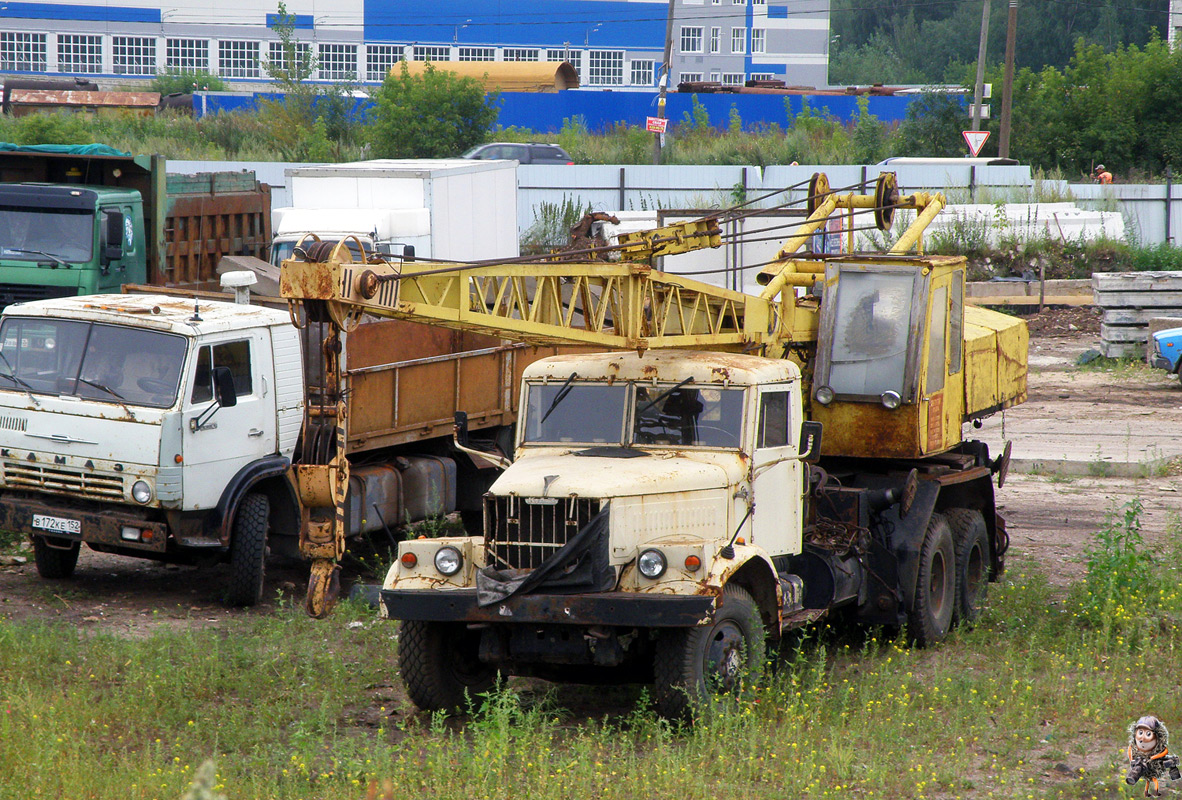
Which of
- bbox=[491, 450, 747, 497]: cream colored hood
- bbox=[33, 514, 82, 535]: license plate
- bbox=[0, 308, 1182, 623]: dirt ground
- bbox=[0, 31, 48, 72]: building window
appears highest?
bbox=[0, 31, 48, 72]: building window

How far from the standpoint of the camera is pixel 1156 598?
9852mm

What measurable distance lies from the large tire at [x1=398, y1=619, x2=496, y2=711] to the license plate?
3425mm

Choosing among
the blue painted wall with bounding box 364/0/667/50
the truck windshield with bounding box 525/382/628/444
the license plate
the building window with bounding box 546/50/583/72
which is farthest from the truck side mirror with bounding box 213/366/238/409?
the building window with bounding box 546/50/583/72

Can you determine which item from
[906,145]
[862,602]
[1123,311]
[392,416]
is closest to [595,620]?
[862,602]

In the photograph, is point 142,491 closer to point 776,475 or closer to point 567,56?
point 776,475

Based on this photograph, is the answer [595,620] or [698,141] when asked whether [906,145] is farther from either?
[595,620]

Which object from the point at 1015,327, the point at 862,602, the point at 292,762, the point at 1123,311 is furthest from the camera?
the point at 1123,311

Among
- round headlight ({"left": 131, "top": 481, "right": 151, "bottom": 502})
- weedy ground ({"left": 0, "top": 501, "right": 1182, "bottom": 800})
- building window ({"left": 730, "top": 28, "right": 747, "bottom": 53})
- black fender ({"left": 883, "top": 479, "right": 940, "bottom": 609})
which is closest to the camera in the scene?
weedy ground ({"left": 0, "top": 501, "right": 1182, "bottom": 800})

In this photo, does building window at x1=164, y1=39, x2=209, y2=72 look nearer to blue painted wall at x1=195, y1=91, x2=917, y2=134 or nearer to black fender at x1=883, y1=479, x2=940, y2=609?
blue painted wall at x1=195, y1=91, x2=917, y2=134

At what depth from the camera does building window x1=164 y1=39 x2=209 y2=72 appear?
6519 cm

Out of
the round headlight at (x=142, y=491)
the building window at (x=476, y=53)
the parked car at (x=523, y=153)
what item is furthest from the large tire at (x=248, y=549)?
the building window at (x=476, y=53)

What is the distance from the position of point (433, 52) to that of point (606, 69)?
970 centimetres

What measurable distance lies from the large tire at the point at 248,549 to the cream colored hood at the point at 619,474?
3.09 m

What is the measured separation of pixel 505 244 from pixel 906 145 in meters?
22.1
